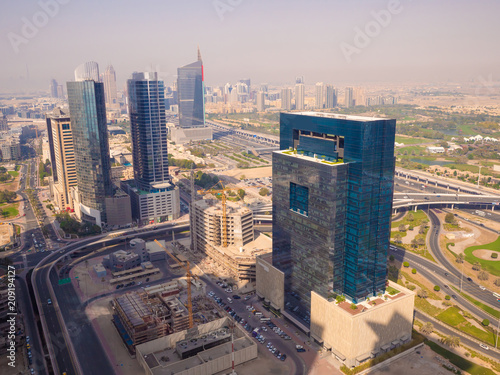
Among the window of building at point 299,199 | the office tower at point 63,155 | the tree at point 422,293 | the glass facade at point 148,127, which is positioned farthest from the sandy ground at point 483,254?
the office tower at point 63,155

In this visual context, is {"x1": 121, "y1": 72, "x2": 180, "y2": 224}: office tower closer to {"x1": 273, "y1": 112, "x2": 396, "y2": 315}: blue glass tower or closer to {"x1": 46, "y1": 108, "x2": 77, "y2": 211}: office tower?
{"x1": 46, "y1": 108, "x2": 77, "y2": 211}: office tower

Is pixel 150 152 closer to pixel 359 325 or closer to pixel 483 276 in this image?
pixel 359 325

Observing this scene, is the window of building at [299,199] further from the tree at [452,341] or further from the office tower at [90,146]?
the office tower at [90,146]

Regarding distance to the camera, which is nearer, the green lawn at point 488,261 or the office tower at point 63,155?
the green lawn at point 488,261

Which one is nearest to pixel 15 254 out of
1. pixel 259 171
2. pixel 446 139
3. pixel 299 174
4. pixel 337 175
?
pixel 299 174

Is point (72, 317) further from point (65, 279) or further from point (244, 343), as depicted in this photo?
point (244, 343)

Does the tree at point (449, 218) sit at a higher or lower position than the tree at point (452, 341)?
higher

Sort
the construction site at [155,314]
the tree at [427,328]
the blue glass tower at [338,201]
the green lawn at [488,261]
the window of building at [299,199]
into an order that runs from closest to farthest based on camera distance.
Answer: the blue glass tower at [338,201] < the window of building at [299,199] < the construction site at [155,314] < the tree at [427,328] < the green lawn at [488,261]

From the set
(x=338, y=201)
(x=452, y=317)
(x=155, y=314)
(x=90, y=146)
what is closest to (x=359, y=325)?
(x=338, y=201)
